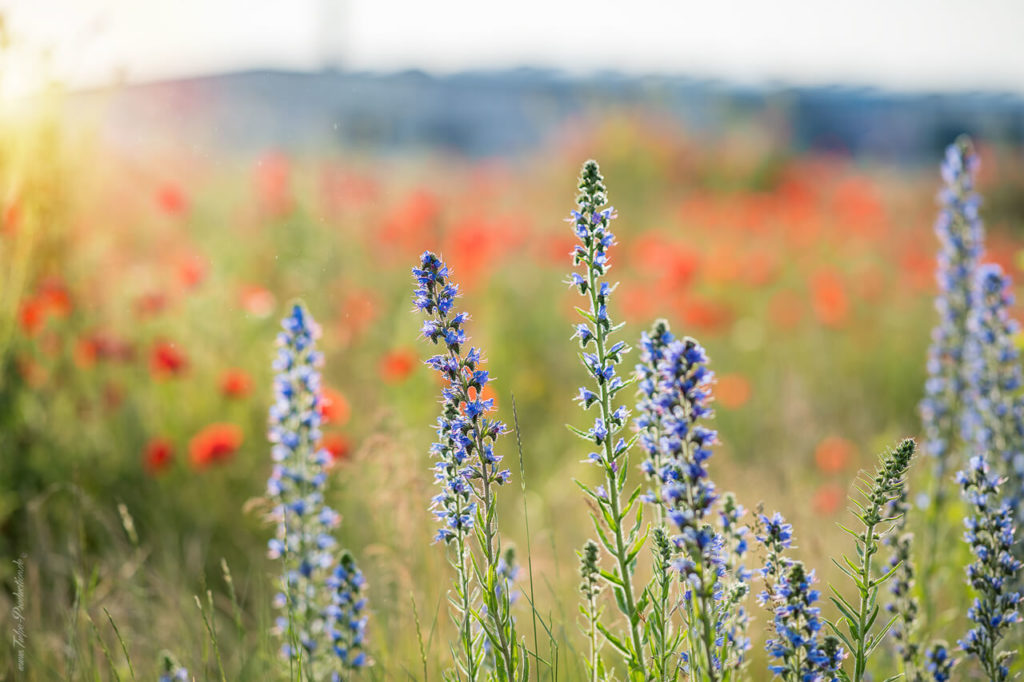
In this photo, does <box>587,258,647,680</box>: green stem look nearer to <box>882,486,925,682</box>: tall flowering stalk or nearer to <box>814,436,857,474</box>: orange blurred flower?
<box>882,486,925,682</box>: tall flowering stalk

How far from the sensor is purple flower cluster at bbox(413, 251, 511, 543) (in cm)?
169

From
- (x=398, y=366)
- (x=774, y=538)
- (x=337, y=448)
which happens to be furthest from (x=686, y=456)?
(x=398, y=366)

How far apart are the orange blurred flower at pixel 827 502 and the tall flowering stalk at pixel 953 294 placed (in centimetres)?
51

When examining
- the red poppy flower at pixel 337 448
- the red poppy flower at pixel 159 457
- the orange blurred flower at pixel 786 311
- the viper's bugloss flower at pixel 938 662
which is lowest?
the viper's bugloss flower at pixel 938 662

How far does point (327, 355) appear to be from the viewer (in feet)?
15.7

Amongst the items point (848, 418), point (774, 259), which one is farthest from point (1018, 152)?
point (848, 418)

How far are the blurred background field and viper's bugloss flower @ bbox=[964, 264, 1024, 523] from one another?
682 millimetres

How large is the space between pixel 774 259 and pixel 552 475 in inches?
150

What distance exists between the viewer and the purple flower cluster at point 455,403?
169 centimetres

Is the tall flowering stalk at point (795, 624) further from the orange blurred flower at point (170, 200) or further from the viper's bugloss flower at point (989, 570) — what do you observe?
the orange blurred flower at point (170, 200)

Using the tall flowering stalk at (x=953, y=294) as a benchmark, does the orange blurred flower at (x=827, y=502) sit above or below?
below

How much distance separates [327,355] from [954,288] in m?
3.18

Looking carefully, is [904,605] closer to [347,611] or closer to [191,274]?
[347,611]

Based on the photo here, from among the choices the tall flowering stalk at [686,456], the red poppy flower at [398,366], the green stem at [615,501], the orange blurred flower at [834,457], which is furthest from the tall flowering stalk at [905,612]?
the red poppy flower at [398,366]
